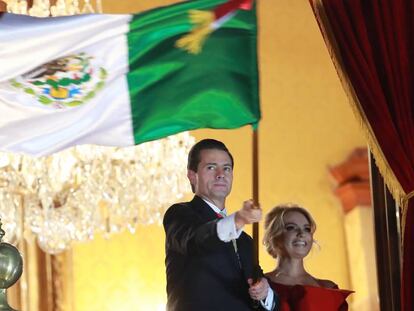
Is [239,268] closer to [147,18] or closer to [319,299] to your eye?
[319,299]

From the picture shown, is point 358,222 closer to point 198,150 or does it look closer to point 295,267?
point 295,267

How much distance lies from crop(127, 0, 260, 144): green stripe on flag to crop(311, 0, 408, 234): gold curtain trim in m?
0.70

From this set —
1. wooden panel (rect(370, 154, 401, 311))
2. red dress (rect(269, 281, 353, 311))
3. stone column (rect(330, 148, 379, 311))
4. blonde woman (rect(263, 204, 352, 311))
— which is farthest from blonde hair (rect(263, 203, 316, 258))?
stone column (rect(330, 148, 379, 311))

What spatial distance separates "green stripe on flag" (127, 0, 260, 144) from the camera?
468cm

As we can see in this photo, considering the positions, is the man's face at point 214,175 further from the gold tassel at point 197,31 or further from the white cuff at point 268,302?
the gold tassel at point 197,31

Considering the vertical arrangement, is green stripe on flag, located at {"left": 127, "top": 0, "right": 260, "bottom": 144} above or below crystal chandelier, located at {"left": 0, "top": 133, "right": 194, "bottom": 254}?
below

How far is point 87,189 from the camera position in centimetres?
903

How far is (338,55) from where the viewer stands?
17.7 ft

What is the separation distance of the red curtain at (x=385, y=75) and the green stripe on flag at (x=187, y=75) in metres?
0.74

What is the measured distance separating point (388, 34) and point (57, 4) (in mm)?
3663

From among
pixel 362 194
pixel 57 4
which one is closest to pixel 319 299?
pixel 57 4

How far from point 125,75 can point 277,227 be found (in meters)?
0.87

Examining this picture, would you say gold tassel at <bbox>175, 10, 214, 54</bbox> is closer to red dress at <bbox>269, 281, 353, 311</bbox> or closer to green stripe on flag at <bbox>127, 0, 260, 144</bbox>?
green stripe on flag at <bbox>127, 0, 260, 144</bbox>

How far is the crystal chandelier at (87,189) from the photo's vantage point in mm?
8781
